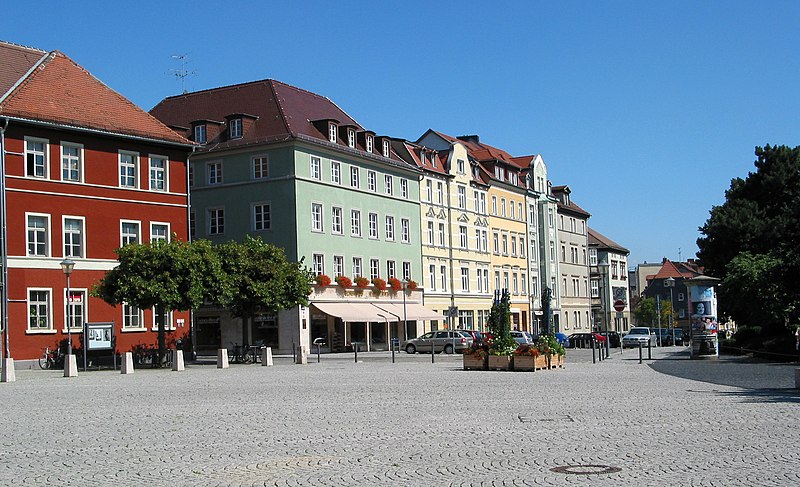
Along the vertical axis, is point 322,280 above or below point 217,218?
below

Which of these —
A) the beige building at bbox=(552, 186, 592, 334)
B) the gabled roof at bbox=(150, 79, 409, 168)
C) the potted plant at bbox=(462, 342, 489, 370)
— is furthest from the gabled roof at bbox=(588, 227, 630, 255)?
the potted plant at bbox=(462, 342, 489, 370)

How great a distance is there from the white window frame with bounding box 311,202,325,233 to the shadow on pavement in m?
29.8

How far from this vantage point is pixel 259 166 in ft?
204

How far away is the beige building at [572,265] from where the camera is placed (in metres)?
100

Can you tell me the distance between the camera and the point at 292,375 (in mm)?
33438

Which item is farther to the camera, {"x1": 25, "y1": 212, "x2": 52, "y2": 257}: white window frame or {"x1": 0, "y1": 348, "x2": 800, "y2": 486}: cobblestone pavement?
{"x1": 25, "y1": 212, "x2": 52, "y2": 257}: white window frame

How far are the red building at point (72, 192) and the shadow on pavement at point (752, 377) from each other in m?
21.0


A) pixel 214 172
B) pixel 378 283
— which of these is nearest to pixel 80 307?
pixel 214 172

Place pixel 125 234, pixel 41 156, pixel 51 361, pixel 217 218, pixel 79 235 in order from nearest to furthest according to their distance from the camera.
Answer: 1. pixel 51 361
2. pixel 41 156
3. pixel 79 235
4. pixel 125 234
5. pixel 217 218

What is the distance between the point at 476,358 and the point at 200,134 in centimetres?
3552

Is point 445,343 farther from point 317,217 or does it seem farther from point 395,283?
point 317,217

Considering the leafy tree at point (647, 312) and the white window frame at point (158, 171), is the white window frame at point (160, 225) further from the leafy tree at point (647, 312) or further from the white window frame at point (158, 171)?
the leafy tree at point (647, 312)

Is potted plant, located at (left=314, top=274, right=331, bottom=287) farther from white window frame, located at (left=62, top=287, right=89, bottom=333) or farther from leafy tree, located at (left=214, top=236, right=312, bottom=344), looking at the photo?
white window frame, located at (left=62, top=287, right=89, bottom=333)

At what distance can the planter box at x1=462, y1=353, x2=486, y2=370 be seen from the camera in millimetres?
33625
